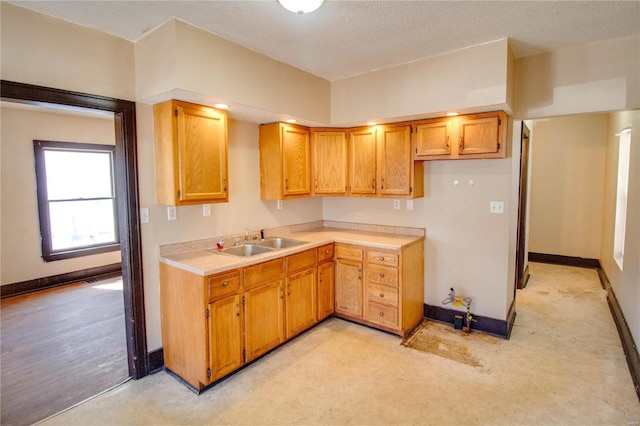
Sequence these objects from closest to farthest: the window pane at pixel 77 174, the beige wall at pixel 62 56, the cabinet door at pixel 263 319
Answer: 1. the beige wall at pixel 62 56
2. the cabinet door at pixel 263 319
3. the window pane at pixel 77 174

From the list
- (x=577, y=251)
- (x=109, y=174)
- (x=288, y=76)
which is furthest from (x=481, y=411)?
(x=109, y=174)

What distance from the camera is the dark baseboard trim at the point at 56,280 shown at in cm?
472

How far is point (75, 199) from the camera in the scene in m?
A: 5.40

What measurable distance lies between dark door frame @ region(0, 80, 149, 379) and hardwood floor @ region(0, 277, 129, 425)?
29 centimetres

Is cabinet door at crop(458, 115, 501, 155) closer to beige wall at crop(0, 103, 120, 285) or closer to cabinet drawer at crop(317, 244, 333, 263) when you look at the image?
cabinet drawer at crop(317, 244, 333, 263)

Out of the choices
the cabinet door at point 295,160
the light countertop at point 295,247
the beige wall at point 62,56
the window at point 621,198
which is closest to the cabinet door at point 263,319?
the light countertop at point 295,247

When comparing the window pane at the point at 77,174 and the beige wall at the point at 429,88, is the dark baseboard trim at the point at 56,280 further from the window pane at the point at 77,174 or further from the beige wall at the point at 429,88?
the beige wall at the point at 429,88

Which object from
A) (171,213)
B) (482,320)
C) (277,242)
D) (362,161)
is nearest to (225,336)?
(171,213)

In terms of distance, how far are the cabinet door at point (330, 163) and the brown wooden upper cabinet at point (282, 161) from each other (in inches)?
7.8

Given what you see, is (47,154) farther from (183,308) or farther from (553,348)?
(553,348)

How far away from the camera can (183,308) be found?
264 cm

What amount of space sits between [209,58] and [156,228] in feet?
4.72

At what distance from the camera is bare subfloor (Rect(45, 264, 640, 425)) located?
2.29m

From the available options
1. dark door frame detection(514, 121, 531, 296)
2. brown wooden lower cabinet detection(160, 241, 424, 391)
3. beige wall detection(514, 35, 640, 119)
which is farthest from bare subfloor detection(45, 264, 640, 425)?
beige wall detection(514, 35, 640, 119)
